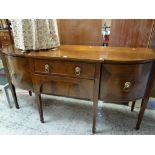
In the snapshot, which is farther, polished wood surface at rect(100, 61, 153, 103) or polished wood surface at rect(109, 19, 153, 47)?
polished wood surface at rect(109, 19, 153, 47)

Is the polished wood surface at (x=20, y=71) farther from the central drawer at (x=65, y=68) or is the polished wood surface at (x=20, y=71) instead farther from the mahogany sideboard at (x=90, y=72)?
the central drawer at (x=65, y=68)

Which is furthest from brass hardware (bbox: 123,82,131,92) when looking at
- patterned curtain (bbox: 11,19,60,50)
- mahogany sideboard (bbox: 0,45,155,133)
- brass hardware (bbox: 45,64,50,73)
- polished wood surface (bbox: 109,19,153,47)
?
patterned curtain (bbox: 11,19,60,50)

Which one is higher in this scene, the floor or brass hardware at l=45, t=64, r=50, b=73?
brass hardware at l=45, t=64, r=50, b=73

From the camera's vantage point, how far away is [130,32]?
1337 mm

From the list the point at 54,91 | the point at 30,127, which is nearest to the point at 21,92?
the point at 30,127

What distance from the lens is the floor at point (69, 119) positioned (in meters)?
1.41

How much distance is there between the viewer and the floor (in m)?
1.41

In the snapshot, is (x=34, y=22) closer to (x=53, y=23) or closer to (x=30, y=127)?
(x=53, y=23)

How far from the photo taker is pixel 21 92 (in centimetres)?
206

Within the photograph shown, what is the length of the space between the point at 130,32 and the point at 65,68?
0.71 meters

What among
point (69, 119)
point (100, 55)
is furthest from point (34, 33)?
point (69, 119)

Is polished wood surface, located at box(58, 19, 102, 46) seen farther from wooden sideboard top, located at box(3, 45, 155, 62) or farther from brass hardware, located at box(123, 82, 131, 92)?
brass hardware, located at box(123, 82, 131, 92)

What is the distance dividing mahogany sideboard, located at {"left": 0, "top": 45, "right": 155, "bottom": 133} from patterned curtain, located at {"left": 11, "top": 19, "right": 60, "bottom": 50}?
7 cm
